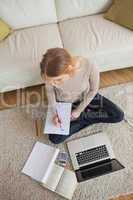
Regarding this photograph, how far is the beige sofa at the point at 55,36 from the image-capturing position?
1.88 metres

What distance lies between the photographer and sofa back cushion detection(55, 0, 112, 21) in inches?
82.9

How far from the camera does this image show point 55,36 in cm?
203

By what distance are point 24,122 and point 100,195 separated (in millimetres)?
806

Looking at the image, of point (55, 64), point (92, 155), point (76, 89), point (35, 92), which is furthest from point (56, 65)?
point (35, 92)

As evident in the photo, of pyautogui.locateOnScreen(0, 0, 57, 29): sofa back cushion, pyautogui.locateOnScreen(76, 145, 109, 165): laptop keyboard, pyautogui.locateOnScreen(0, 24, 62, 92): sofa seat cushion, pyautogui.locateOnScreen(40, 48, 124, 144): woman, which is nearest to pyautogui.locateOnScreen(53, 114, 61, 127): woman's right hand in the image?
pyautogui.locateOnScreen(40, 48, 124, 144): woman

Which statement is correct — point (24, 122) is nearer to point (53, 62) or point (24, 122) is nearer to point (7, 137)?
point (7, 137)

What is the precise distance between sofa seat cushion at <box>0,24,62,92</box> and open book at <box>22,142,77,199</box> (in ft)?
1.66

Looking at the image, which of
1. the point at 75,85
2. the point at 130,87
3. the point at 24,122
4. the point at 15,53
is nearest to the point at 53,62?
the point at 75,85

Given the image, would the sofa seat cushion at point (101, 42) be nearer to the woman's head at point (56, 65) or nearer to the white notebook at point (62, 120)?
the white notebook at point (62, 120)

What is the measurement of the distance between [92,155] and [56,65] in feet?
2.45

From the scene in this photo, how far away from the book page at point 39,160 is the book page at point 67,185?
0.14 m

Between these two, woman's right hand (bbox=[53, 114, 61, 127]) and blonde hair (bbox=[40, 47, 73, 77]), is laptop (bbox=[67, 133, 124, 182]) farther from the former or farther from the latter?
blonde hair (bbox=[40, 47, 73, 77])

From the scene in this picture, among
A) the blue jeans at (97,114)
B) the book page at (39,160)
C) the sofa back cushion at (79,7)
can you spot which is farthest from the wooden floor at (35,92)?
the sofa back cushion at (79,7)

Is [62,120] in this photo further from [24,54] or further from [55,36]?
[55,36]
